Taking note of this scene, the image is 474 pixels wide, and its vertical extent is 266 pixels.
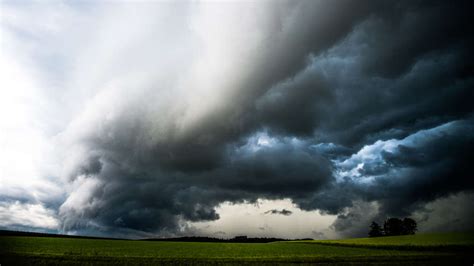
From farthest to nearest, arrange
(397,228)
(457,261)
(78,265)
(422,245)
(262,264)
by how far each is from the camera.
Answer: (397,228)
(422,245)
(457,261)
(262,264)
(78,265)

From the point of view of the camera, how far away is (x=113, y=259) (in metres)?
35.3

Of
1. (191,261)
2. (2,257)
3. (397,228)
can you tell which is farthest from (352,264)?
(397,228)

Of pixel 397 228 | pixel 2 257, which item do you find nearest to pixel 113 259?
pixel 2 257

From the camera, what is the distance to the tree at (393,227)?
160 m

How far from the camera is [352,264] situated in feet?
113

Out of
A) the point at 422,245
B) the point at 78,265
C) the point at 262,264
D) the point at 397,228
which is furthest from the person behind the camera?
the point at 397,228

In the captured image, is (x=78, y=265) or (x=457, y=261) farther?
(x=457, y=261)

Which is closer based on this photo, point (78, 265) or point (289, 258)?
point (78, 265)

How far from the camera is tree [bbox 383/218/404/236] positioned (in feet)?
526

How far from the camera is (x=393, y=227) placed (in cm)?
16300

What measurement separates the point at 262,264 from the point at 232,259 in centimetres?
487

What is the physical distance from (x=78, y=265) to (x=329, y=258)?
3015 centimetres

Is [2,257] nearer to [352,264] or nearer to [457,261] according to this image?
[352,264]

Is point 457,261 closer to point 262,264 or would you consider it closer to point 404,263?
point 404,263
